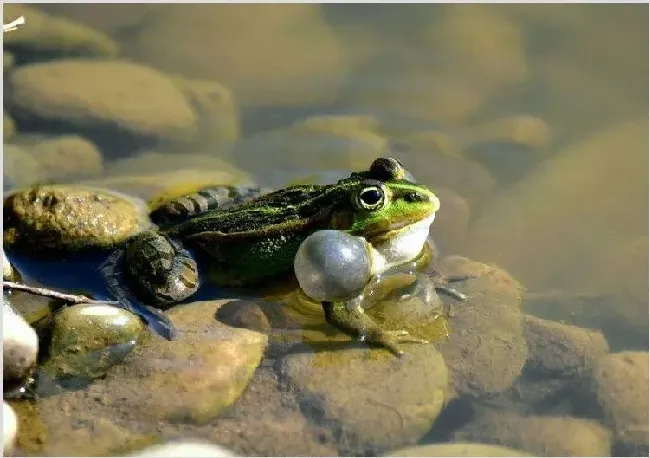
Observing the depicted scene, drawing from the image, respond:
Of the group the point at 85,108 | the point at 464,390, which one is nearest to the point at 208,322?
the point at 464,390

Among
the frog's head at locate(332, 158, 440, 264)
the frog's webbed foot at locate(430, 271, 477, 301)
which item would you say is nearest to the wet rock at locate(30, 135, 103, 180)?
the frog's head at locate(332, 158, 440, 264)

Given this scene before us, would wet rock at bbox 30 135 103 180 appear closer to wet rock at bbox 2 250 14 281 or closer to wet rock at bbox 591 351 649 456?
wet rock at bbox 2 250 14 281

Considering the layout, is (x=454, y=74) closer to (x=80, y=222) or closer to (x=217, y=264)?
(x=217, y=264)

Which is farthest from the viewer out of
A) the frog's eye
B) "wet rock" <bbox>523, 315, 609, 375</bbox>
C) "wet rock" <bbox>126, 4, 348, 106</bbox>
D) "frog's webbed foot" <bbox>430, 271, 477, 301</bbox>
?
"wet rock" <bbox>126, 4, 348, 106</bbox>

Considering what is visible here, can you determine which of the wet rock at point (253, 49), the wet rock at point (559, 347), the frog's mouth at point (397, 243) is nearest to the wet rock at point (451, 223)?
the frog's mouth at point (397, 243)

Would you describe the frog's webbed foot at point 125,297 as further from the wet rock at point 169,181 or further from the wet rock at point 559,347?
the wet rock at point 559,347

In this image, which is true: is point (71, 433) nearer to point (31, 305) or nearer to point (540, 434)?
point (31, 305)
